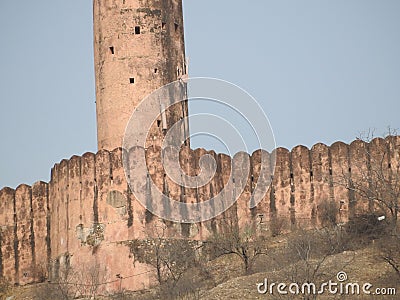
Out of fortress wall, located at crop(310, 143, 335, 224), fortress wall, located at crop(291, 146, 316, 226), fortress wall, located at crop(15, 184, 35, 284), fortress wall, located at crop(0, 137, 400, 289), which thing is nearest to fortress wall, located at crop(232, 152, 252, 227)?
fortress wall, located at crop(0, 137, 400, 289)

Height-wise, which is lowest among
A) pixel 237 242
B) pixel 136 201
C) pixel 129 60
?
pixel 237 242

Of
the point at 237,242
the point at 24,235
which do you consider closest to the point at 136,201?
the point at 237,242

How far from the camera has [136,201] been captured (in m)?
38.8

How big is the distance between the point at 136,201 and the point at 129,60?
521cm

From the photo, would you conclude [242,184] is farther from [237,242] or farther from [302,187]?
[237,242]

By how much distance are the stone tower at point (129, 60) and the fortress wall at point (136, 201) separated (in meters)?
→ 2.40

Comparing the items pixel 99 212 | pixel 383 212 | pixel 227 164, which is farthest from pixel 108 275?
pixel 383 212

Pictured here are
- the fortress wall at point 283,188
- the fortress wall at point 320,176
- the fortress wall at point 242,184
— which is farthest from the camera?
the fortress wall at point 242,184

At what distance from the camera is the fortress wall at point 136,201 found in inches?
1521

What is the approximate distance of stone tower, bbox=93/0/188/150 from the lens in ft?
137

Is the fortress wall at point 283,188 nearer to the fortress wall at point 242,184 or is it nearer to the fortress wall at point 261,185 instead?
the fortress wall at point 261,185

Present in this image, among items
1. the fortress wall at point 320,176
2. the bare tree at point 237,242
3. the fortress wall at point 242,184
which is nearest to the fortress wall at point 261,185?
the fortress wall at point 242,184

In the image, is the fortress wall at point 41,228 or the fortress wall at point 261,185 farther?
the fortress wall at point 41,228

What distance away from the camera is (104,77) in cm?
4228
